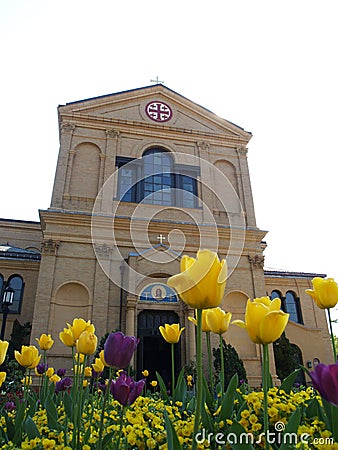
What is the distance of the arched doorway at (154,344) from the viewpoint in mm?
14750

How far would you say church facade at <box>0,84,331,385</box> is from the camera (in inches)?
592

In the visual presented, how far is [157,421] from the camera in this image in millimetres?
2629

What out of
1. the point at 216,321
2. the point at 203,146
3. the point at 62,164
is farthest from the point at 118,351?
the point at 203,146

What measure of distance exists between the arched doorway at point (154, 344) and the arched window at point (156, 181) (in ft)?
19.9

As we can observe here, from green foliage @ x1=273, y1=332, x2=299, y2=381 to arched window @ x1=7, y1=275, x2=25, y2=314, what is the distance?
12742 millimetres

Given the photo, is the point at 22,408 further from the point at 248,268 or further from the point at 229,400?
the point at 248,268

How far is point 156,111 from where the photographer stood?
70.2ft

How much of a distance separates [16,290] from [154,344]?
7563mm

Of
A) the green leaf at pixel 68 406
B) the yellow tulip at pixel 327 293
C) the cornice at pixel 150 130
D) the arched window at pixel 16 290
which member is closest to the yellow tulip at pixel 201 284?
the yellow tulip at pixel 327 293

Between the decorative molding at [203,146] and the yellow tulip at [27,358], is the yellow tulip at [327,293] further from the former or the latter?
the decorative molding at [203,146]

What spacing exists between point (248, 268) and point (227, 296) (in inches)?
75.6

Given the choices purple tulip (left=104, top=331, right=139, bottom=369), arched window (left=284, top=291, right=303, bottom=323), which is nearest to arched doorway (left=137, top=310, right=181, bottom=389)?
arched window (left=284, top=291, right=303, bottom=323)

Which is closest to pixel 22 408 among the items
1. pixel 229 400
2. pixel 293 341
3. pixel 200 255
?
pixel 229 400

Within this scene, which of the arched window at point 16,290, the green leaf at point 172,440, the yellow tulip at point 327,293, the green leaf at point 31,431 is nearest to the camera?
the green leaf at point 172,440
